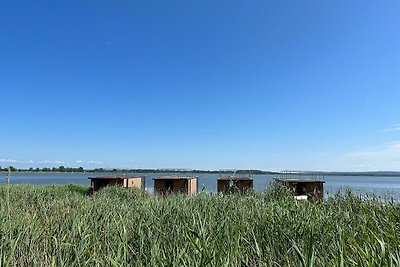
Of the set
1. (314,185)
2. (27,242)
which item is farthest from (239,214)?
(314,185)

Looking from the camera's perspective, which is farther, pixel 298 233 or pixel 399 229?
pixel 399 229

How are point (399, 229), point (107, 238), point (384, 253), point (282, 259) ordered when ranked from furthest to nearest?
point (399, 229)
point (107, 238)
point (282, 259)
point (384, 253)

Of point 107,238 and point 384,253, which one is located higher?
point 384,253

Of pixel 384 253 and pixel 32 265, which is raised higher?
pixel 384 253

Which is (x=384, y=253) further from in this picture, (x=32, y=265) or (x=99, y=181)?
(x=99, y=181)

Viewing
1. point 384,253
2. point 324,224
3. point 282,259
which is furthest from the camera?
point 324,224

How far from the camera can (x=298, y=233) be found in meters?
3.56

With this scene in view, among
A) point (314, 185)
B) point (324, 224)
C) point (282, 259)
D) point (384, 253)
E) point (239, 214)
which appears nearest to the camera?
point (384, 253)

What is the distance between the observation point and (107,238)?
3.44 metres

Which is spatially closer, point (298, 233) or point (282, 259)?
point (282, 259)

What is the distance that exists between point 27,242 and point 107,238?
781 mm

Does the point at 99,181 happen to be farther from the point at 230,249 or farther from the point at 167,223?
the point at 230,249

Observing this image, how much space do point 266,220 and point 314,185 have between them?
1916 centimetres

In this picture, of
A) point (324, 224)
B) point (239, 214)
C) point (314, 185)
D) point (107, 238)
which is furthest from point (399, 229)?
point (314, 185)
